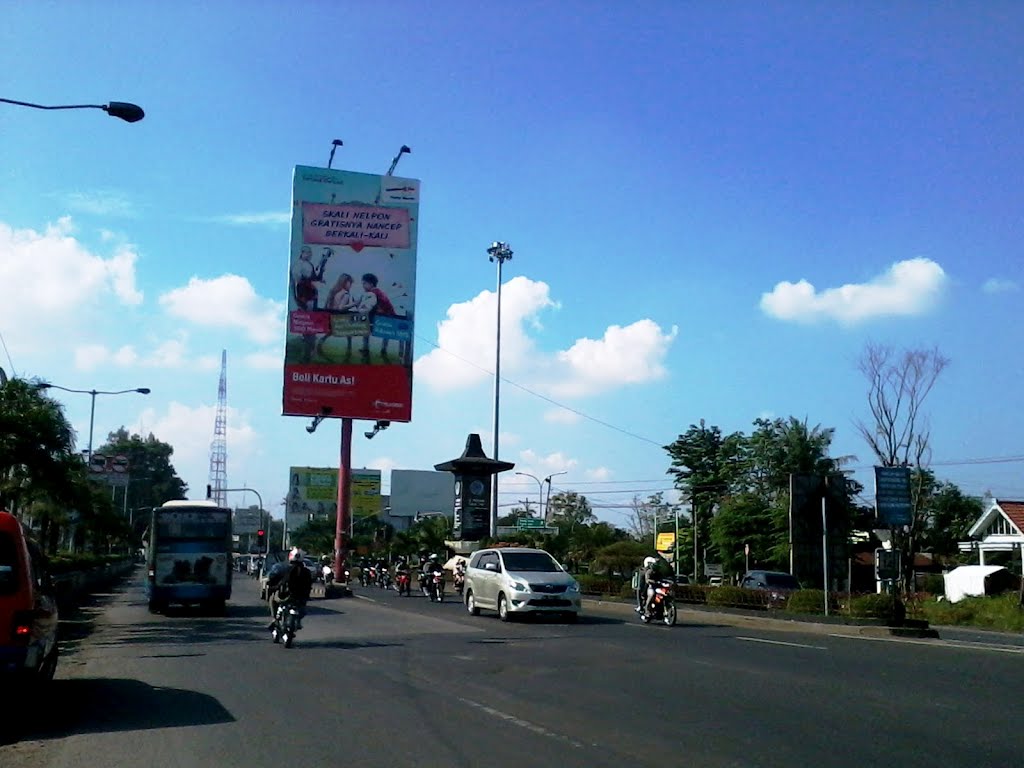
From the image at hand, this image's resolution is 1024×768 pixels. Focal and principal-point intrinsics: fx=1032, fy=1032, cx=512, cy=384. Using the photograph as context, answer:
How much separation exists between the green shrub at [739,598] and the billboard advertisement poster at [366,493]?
7001cm

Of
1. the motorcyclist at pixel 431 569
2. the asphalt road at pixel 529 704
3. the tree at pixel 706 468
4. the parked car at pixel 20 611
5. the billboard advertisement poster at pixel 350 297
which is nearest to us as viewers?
the asphalt road at pixel 529 704

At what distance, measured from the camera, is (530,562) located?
26.3 metres

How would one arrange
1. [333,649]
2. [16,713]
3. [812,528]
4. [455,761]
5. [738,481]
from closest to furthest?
[455,761] < [16,713] < [333,649] < [812,528] < [738,481]

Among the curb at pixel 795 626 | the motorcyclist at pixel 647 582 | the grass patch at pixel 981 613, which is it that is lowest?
the grass patch at pixel 981 613

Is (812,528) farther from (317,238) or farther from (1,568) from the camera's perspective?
(317,238)

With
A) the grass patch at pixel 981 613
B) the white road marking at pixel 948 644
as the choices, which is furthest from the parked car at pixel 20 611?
the grass patch at pixel 981 613

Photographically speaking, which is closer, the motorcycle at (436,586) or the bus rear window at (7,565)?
the bus rear window at (7,565)

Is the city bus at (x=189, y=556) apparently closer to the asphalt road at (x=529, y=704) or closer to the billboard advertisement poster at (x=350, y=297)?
the asphalt road at (x=529, y=704)

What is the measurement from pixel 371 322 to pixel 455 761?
40927 millimetres

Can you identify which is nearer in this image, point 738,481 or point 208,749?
point 208,749

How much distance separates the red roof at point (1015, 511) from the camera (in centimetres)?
5562

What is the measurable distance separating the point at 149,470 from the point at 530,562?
120429mm

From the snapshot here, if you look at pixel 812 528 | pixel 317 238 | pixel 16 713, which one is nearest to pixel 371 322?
pixel 317 238

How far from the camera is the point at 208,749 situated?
29.2 ft
